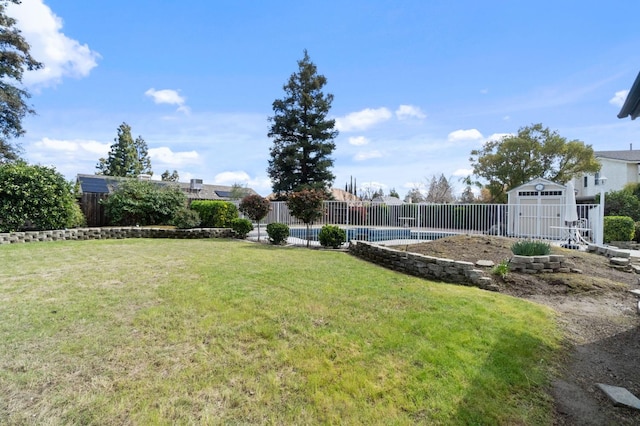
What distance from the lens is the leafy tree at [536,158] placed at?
21.5 metres

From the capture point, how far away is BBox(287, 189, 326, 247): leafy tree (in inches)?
413

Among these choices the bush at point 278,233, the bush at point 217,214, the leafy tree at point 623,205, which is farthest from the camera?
the leafy tree at point 623,205

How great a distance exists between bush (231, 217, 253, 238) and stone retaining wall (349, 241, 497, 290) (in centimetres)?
683

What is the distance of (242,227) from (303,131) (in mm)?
14088

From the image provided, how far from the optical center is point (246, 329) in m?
3.42

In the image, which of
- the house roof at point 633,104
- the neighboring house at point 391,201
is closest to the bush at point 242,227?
the neighboring house at point 391,201

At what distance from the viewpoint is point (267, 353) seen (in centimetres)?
295

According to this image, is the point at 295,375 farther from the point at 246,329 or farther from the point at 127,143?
the point at 127,143

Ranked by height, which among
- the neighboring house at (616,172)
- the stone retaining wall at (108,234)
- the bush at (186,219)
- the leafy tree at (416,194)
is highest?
the neighboring house at (616,172)

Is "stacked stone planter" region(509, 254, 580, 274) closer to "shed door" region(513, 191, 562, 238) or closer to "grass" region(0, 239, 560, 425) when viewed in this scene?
"grass" region(0, 239, 560, 425)

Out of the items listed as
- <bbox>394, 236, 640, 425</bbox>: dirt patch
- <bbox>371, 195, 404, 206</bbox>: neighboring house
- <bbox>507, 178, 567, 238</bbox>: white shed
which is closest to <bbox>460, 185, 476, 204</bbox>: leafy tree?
<bbox>371, 195, 404, 206</bbox>: neighboring house

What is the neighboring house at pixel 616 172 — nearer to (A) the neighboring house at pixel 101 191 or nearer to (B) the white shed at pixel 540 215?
(B) the white shed at pixel 540 215

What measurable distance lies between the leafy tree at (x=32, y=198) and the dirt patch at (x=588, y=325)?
1246 cm

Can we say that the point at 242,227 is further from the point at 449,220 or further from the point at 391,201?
the point at 449,220
